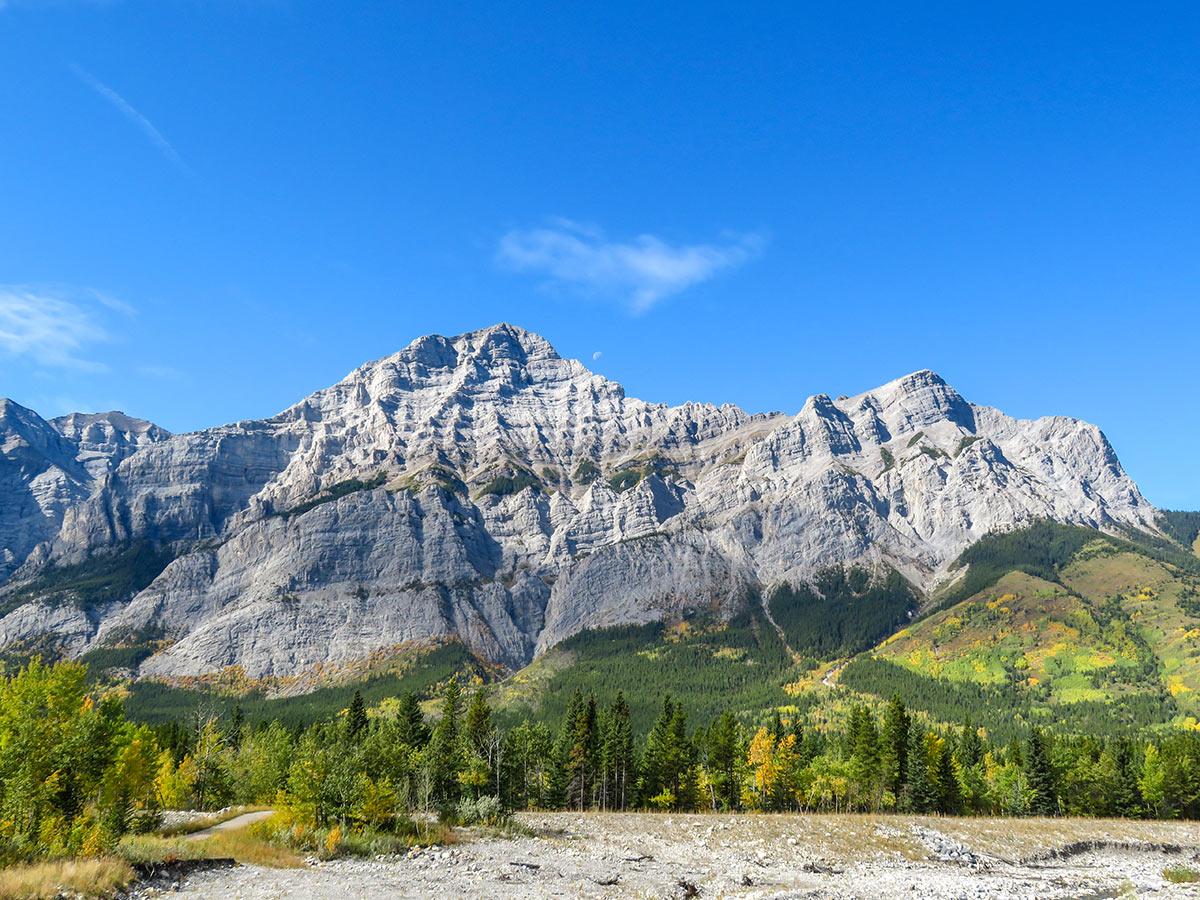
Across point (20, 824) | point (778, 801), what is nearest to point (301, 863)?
point (20, 824)

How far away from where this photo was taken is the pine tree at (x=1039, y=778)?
313ft

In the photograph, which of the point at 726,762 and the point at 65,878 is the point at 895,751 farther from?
the point at 65,878

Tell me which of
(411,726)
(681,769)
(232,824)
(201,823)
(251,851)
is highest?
(411,726)

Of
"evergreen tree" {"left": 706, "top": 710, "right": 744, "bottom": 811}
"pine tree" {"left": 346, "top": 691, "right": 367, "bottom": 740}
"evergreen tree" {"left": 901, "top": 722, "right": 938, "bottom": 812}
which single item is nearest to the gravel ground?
"evergreen tree" {"left": 901, "top": 722, "right": 938, "bottom": 812}

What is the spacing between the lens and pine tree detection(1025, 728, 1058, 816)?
95.4 metres

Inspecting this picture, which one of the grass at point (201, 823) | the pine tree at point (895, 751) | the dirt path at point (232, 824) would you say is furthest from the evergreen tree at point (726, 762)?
the grass at point (201, 823)

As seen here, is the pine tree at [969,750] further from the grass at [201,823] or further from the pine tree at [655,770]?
the grass at [201,823]

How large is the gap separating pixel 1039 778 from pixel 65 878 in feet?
349

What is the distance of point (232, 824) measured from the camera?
56.2 meters

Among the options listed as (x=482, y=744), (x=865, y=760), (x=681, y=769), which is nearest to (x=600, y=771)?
(x=681, y=769)

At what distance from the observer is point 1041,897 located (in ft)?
143

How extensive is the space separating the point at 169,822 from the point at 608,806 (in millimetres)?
53674

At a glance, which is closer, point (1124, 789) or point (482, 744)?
point (482, 744)

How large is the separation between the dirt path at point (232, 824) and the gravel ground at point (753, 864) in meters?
13.2
